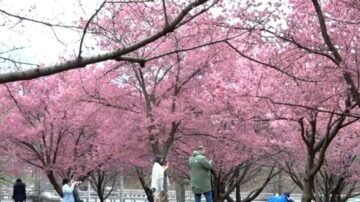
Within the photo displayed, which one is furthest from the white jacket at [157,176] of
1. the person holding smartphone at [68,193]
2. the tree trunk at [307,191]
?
the tree trunk at [307,191]

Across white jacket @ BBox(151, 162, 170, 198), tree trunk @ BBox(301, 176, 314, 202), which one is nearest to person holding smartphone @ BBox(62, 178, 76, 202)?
white jacket @ BBox(151, 162, 170, 198)

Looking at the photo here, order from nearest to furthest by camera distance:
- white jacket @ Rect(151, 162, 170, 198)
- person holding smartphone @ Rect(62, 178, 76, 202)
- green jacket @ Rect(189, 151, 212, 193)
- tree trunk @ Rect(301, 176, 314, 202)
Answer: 1. green jacket @ Rect(189, 151, 212, 193)
2. white jacket @ Rect(151, 162, 170, 198)
3. tree trunk @ Rect(301, 176, 314, 202)
4. person holding smartphone @ Rect(62, 178, 76, 202)

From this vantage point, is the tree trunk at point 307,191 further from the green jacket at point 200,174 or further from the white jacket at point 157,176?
the white jacket at point 157,176

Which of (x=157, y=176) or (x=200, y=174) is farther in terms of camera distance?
(x=157, y=176)

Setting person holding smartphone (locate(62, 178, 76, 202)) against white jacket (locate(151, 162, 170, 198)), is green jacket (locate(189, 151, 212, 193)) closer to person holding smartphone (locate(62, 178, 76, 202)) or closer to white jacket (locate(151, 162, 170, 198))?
white jacket (locate(151, 162, 170, 198))

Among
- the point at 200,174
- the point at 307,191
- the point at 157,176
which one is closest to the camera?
the point at 200,174

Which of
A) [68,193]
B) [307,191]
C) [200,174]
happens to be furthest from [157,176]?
[307,191]

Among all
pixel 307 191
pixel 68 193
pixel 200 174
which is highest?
pixel 200 174

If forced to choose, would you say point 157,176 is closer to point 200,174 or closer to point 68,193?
point 200,174

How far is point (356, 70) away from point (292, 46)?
163 centimetres

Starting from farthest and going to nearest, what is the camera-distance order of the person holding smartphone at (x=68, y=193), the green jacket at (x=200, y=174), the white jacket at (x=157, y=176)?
the person holding smartphone at (x=68, y=193) < the white jacket at (x=157, y=176) < the green jacket at (x=200, y=174)

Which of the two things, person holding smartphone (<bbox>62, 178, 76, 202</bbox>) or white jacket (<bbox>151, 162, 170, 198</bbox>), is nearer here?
white jacket (<bbox>151, 162, 170, 198</bbox>)

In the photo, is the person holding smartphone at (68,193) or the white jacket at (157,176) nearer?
the white jacket at (157,176)

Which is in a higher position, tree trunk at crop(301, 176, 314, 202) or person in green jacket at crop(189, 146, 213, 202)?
person in green jacket at crop(189, 146, 213, 202)
